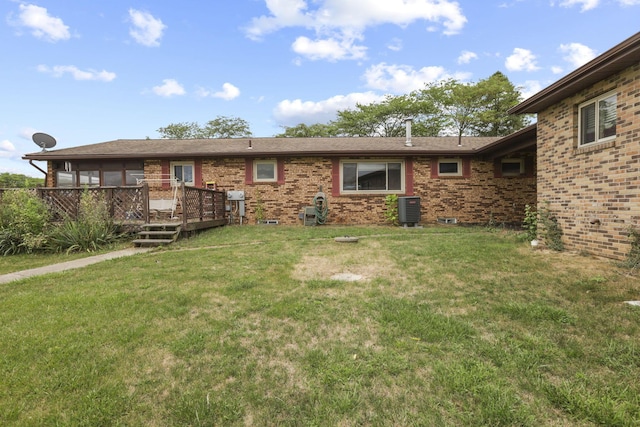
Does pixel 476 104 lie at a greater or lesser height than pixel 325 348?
greater

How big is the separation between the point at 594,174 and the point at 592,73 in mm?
1712

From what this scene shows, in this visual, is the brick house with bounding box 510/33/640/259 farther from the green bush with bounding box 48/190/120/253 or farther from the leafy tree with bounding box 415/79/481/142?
the leafy tree with bounding box 415/79/481/142

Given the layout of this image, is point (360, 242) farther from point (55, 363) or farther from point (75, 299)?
point (55, 363)

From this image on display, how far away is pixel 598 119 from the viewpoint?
530 centimetres

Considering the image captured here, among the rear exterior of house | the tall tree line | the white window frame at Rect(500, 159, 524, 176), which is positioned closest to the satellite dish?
the rear exterior of house

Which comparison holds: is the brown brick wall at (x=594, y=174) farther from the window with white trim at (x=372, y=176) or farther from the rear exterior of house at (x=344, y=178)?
the window with white trim at (x=372, y=176)

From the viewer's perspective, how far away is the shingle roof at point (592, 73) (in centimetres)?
419

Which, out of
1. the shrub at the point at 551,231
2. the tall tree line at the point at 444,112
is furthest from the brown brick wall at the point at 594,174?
the tall tree line at the point at 444,112

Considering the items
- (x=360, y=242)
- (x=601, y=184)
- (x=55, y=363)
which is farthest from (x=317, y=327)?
(x=601, y=184)

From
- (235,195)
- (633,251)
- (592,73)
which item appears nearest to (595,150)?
(592,73)

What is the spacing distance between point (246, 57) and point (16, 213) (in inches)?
454

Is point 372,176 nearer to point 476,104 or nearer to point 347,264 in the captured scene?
point 347,264

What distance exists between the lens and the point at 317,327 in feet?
9.21

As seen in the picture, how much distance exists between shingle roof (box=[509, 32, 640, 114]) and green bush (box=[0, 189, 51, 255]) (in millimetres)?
11397
